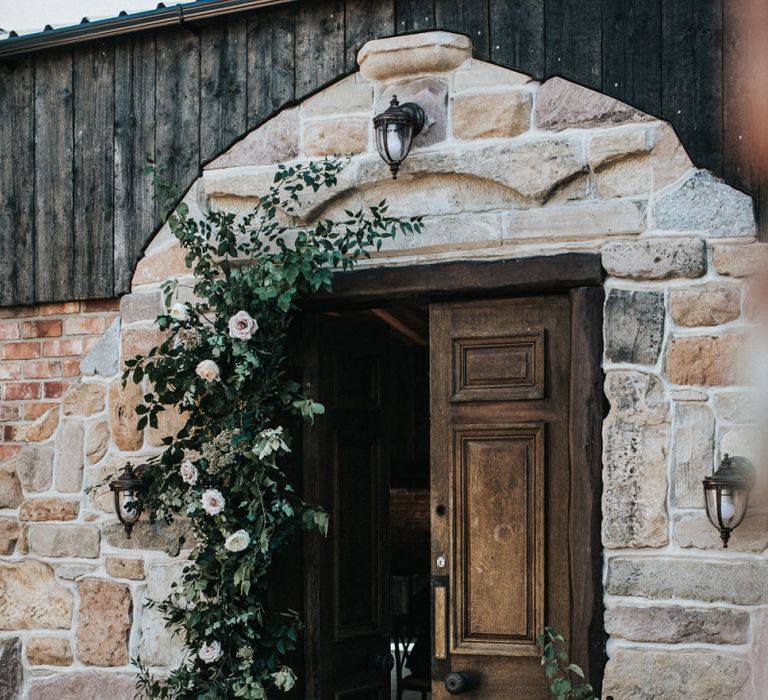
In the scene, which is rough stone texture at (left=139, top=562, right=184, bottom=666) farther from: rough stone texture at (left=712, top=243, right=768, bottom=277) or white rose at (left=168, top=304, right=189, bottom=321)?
rough stone texture at (left=712, top=243, right=768, bottom=277)

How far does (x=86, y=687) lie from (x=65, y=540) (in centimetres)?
59

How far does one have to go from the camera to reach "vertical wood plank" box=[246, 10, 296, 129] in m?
4.41

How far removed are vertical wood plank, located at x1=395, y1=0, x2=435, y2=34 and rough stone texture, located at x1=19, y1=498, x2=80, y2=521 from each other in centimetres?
231

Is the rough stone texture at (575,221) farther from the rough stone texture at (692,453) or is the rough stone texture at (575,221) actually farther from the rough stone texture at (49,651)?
the rough stone texture at (49,651)

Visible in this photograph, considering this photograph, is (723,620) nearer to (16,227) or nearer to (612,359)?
(612,359)

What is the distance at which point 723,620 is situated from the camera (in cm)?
360

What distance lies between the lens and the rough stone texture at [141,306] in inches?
180

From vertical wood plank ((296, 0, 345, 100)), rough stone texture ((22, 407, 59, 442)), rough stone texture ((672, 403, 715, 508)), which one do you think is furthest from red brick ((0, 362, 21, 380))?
rough stone texture ((672, 403, 715, 508))

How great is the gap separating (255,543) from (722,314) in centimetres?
184

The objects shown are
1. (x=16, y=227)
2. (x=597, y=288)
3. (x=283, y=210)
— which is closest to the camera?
(x=597, y=288)

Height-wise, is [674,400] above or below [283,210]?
below

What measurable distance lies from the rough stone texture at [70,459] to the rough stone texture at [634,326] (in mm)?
2204

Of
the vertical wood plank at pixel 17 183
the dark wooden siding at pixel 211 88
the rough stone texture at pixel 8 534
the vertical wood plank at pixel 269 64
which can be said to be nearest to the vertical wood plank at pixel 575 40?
the dark wooden siding at pixel 211 88

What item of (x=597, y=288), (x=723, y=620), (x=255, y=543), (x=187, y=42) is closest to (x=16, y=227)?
(x=187, y=42)
